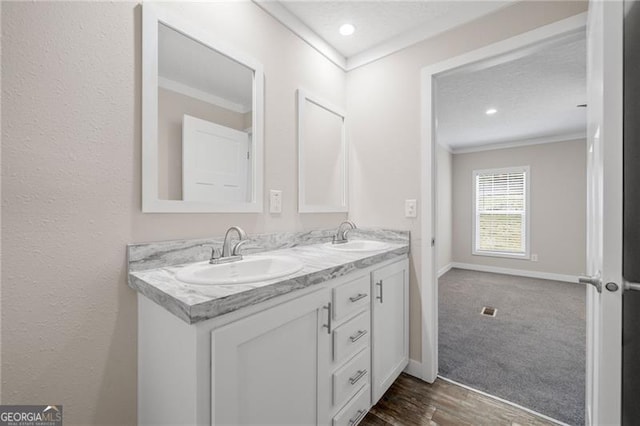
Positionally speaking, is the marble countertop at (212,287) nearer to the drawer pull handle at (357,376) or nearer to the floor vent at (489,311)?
the drawer pull handle at (357,376)

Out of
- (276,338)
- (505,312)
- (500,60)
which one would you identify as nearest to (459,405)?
(276,338)

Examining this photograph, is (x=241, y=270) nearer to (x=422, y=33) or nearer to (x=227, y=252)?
(x=227, y=252)

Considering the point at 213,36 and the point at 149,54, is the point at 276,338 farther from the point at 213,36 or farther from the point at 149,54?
the point at 213,36

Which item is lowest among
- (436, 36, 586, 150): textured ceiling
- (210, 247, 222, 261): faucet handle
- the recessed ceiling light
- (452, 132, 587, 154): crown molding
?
(210, 247, 222, 261): faucet handle

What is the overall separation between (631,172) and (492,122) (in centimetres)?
321

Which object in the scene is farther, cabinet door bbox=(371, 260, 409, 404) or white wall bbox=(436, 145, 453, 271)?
white wall bbox=(436, 145, 453, 271)

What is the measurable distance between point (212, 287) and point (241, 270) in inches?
16.0

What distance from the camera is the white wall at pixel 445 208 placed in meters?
4.68

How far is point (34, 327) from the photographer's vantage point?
0.85 m

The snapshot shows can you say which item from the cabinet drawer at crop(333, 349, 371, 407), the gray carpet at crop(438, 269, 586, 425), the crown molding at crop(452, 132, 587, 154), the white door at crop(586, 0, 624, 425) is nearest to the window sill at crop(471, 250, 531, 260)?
the gray carpet at crop(438, 269, 586, 425)

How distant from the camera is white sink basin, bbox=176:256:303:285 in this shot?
35.1 inches

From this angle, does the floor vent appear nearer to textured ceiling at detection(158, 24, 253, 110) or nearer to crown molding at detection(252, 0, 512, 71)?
crown molding at detection(252, 0, 512, 71)

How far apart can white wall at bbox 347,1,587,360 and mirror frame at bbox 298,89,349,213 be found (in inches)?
2.4

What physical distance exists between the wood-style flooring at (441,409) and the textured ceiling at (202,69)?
6.10 feet
